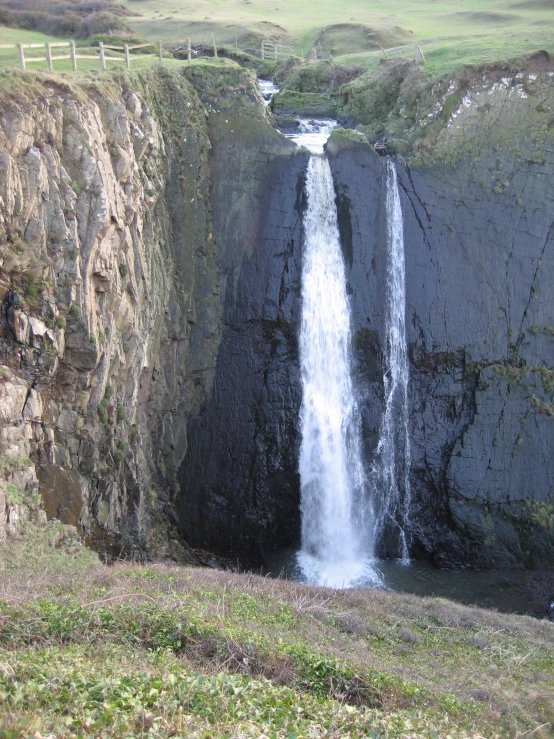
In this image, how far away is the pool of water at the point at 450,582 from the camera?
18.7 meters

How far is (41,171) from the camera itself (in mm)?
14727

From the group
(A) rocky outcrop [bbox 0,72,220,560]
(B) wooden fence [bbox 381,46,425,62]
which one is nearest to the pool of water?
(A) rocky outcrop [bbox 0,72,220,560]

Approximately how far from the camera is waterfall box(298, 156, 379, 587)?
2120 centimetres

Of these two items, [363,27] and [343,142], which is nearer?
[343,142]

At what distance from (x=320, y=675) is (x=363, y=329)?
14485mm

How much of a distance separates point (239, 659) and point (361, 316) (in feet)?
48.5

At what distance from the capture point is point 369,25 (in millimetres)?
35219

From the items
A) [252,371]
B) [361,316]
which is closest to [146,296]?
[252,371]

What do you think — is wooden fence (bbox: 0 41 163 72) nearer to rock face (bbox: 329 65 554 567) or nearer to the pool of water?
rock face (bbox: 329 65 554 567)

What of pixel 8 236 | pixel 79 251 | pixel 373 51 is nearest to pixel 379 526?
pixel 79 251

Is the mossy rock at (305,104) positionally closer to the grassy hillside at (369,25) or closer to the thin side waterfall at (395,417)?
the grassy hillside at (369,25)

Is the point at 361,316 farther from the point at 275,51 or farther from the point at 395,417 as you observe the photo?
the point at 275,51

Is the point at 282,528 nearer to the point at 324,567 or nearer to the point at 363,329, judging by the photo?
the point at 324,567

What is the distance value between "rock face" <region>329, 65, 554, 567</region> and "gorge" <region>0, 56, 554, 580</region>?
0.18 ft
